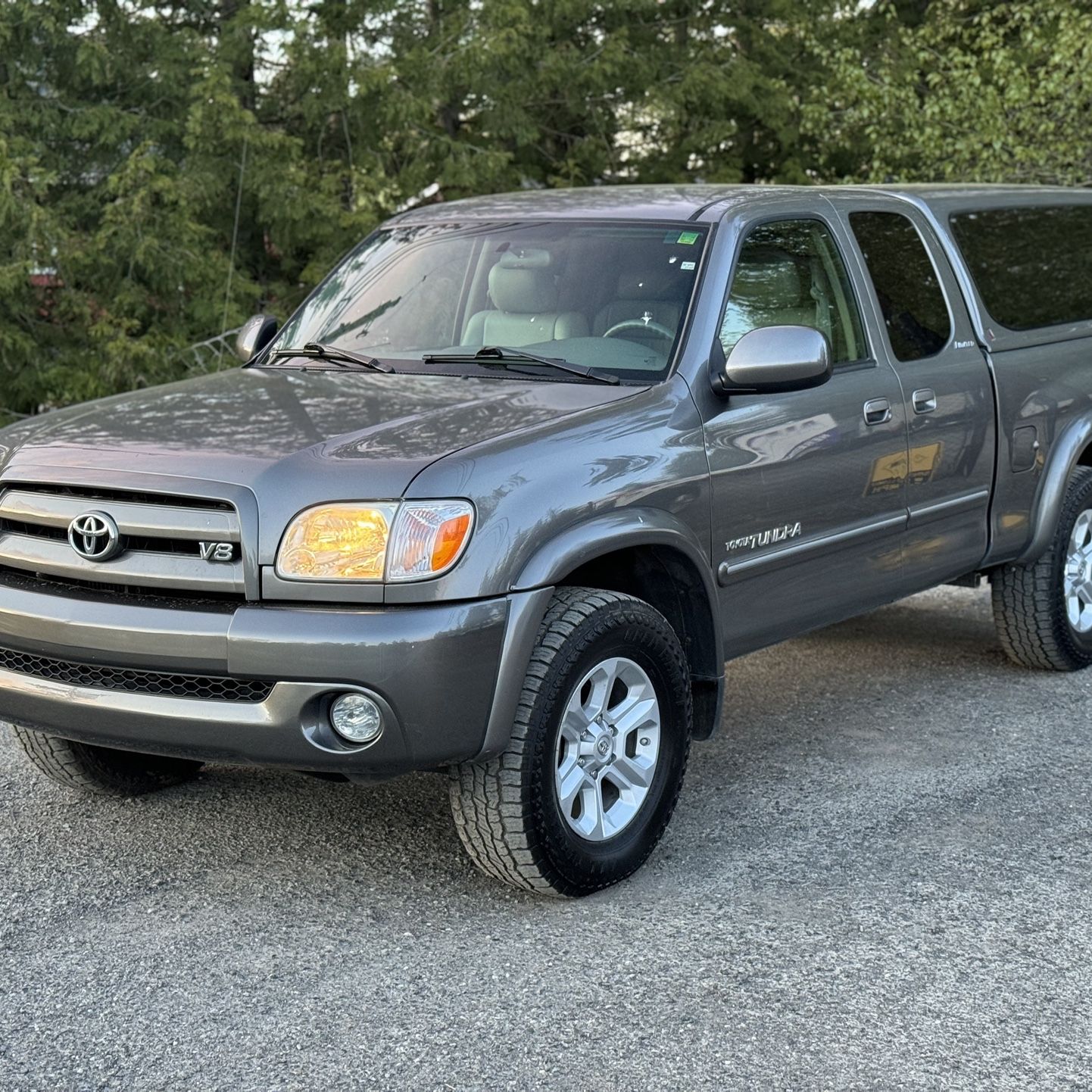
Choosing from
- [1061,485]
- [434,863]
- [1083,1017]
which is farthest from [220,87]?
[1083,1017]

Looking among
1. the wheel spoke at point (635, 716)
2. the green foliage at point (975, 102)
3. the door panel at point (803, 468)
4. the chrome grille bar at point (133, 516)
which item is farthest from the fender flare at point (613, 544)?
the green foliage at point (975, 102)

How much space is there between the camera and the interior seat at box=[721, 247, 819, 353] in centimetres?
476

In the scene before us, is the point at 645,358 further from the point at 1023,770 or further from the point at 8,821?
the point at 8,821

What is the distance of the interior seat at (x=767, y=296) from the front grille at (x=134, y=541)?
168 cm

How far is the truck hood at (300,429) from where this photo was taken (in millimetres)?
3828

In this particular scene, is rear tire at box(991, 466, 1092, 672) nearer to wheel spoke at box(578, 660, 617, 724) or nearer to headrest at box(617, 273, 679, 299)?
headrest at box(617, 273, 679, 299)

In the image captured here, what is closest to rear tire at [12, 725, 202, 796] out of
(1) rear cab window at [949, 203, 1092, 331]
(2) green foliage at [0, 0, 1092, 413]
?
(1) rear cab window at [949, 203, 1092, 331]

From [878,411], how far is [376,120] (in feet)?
25.1

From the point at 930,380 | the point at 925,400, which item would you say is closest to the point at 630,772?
the point at 925,400

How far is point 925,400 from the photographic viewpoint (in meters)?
5.33

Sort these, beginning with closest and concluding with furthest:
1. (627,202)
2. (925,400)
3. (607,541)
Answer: (607,541) → (627,202) → (925,400)

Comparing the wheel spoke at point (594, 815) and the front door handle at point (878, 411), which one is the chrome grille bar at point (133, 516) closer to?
the wheel spoke at point (594, 815)

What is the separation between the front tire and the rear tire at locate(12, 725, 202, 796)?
1.33 meters

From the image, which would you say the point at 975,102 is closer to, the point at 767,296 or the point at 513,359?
the point at 767,296
